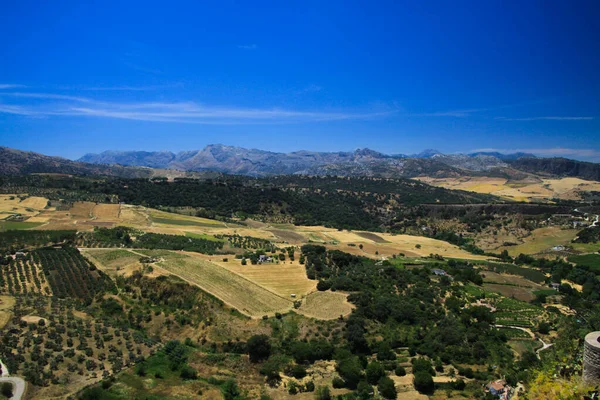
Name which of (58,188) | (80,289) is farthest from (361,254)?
(58,188)

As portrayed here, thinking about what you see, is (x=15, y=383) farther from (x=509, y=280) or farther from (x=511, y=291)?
(x=509, y=280)

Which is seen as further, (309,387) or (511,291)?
(511,291)

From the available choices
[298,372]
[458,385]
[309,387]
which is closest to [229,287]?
[298,372]

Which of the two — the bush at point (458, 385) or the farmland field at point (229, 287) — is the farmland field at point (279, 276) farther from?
the bush at point (458, 385)

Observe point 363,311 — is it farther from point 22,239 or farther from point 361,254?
point 22,239

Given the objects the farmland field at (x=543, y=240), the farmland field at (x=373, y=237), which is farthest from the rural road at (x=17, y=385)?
the farmland field at (x=543, y=240)

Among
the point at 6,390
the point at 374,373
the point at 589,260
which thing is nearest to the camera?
the point at 6,390
